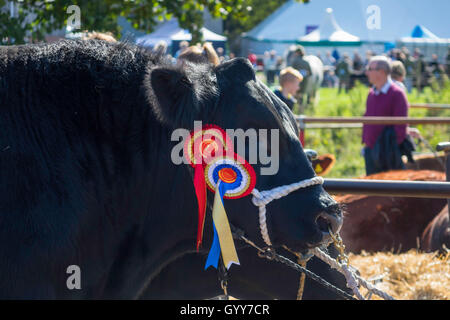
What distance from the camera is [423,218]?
18.7 ft

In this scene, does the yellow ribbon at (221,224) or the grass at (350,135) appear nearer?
the yellow ribbon at (221,224)

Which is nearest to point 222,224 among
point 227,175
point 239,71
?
point 227,175

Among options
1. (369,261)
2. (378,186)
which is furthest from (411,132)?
(378,186)

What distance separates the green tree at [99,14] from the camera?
14.3ft

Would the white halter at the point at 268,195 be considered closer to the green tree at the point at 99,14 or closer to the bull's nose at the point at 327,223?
the bull's nose at the point at 327,223

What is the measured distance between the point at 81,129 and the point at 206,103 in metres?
0.45

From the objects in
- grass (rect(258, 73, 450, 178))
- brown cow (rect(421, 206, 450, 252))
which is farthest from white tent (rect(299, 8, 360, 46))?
brown cow (rect(421, 206, 450, 252))

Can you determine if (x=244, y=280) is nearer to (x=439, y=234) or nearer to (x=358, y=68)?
(x=439, y=234)

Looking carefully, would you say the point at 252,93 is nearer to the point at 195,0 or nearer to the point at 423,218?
the point at 195,0

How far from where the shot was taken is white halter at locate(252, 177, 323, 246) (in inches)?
86.7

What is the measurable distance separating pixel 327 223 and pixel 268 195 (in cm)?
Result: 24

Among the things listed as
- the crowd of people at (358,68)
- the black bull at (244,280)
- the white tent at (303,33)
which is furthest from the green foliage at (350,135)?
the white tent at (303,33)

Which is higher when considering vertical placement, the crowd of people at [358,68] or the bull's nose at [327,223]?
the crowd of people at [358,68]

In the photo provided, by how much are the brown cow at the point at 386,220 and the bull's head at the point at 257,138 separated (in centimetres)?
344
